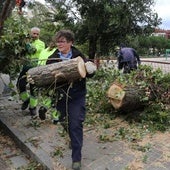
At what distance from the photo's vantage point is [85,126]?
6.45 meters

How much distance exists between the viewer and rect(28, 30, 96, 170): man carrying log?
439cm

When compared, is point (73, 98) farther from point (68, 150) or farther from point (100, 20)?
point (100, 20)

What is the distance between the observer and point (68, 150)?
5258mm

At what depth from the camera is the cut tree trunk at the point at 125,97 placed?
6414 mm

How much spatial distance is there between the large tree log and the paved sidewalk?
1100 millimetres

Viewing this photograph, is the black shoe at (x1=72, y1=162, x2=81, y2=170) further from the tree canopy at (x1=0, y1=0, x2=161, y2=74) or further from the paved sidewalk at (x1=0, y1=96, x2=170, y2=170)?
the tree canopy at (x1=0, y1=0, x2=161, y2=74)

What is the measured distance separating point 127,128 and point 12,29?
8.73 ft

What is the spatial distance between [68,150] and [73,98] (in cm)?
112

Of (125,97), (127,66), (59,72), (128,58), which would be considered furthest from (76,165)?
(128,58)

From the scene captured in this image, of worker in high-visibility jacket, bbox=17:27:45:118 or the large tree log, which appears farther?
worker in high-visibility jacket, bbox=17:27:45:118

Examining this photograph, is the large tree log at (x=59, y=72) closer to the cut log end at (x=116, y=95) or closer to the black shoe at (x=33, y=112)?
the cut log end at (x=116, y=95)

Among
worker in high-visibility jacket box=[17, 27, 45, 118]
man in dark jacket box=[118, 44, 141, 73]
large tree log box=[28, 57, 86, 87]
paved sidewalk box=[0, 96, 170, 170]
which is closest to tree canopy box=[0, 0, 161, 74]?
man in dark jacket box=[118, 44, 141, 73]

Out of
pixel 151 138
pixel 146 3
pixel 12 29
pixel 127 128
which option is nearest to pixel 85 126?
pixel 127 128

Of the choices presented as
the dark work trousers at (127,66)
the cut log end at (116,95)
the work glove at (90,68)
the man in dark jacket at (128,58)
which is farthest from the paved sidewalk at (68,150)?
the man in dark jacket at (128,58)
